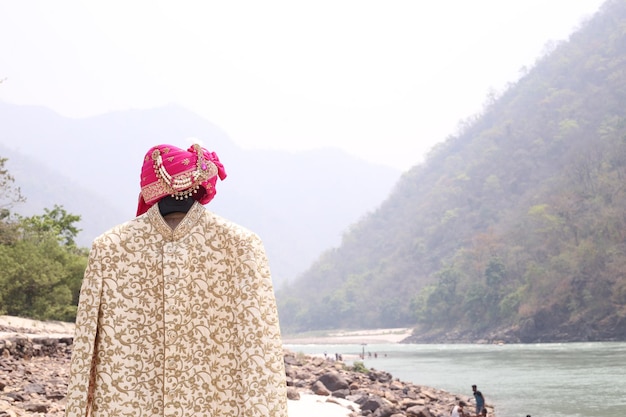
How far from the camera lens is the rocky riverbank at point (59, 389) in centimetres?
805

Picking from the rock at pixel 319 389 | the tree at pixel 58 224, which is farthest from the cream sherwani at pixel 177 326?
the tree at pixel 58 224

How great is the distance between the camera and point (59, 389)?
30.1 feet

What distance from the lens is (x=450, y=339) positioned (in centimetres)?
7644

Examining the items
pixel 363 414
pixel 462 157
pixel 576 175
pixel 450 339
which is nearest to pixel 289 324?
pixel 462 157

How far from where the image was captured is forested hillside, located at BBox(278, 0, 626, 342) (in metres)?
63.0

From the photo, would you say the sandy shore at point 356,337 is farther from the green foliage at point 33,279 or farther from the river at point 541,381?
the green foliage at point 33,279

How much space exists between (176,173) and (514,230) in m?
82.4

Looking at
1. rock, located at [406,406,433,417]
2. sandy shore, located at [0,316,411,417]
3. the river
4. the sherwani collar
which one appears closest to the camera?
the sherwani collar

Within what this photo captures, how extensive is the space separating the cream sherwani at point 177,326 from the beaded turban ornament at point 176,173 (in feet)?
0.28

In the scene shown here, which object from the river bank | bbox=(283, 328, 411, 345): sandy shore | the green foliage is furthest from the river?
bbox=(283, 328, 411, 345): sandy shore

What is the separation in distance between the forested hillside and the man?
194 ft

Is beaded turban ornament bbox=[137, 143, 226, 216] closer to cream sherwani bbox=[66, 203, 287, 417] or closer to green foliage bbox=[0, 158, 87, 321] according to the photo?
cream sherwani bbox=[66, 203, 287, 417]

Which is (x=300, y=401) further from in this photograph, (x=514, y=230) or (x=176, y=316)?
(x=514, y=230)

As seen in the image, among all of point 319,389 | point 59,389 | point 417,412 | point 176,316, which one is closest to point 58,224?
point 319,389
